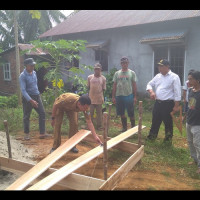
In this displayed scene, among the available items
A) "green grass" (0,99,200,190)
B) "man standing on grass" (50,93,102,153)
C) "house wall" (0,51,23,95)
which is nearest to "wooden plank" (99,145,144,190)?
"green grass" (0,99,200,190)

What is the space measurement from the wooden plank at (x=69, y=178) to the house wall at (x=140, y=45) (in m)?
8.10

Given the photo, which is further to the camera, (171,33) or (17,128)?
(171,33)

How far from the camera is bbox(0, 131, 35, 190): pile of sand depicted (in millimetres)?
3635

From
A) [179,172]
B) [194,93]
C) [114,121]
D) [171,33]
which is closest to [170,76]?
[194,93]

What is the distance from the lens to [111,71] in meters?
11.8

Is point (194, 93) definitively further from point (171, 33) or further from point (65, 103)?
point (171, 33)

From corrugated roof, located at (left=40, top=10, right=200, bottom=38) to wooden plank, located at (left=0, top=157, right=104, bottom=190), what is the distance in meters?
8.28

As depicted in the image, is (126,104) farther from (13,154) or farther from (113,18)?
(113,18)

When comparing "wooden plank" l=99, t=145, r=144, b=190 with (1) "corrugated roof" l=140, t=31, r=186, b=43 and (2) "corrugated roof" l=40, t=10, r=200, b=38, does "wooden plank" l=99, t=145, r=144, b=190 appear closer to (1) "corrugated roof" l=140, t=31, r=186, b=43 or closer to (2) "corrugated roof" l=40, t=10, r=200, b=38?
(1) "corrugated roof" l=140, t=31, r=186, b=43

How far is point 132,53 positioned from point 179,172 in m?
8.38

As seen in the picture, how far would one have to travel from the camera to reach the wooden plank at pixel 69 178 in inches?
120

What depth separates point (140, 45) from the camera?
37.3 feet

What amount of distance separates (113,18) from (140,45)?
108 inches

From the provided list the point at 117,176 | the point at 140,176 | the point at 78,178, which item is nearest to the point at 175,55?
the point at 140,176
